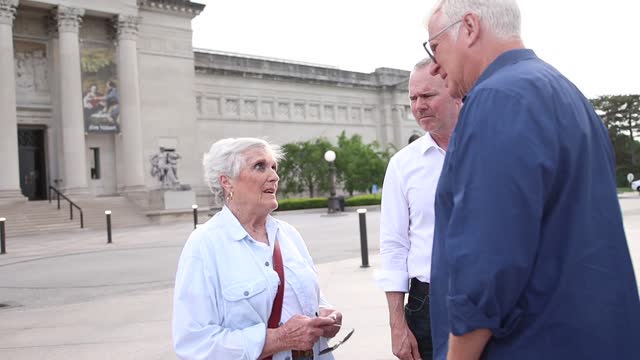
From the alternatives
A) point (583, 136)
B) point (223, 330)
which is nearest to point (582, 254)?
point (583, 136)

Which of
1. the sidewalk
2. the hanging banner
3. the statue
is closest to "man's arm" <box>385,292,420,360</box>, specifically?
the sidewalk

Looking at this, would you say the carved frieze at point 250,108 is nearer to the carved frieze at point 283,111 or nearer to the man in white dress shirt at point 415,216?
the carved frieze at point 283,111

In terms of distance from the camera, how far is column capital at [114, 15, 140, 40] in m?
30.5

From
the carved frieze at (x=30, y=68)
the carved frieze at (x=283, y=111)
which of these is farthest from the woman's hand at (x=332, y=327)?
the carved frieze at (x=283, y=111)

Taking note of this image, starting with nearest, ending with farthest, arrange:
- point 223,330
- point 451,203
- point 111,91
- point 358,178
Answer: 1. point 451,203
2. point 223,330
3. point 111,91
4. point 358,178

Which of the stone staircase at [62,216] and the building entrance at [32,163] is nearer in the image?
the stone staircase at [62,216]

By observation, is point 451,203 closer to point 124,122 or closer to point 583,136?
point 583,136

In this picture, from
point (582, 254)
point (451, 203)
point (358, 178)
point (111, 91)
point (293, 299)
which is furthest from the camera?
point (358, 178)

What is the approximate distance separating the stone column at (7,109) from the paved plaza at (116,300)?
46.5ft

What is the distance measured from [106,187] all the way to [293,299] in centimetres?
3153

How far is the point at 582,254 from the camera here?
1.45m

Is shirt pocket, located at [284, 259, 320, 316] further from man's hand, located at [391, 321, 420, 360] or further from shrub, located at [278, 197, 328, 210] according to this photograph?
shrub, located at [278, 197, 328, 210]

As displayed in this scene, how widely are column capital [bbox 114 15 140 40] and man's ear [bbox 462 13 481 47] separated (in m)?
31.9

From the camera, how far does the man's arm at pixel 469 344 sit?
1470 millimetres
